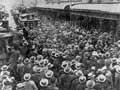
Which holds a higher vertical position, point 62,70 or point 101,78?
point 101,78

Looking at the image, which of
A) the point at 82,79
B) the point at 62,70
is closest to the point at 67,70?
the point at 62,70

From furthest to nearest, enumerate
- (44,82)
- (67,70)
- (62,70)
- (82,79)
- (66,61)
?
(66,61)
(62,70)
(67,70)
(82,79)
(44,82)

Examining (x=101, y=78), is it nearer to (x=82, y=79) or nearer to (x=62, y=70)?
(x=82, y=79)

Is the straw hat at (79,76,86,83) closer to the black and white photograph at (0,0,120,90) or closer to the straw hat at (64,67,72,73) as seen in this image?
the black and white photograph at (0,0,120,90)

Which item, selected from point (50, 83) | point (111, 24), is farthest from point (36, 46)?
point (50, 83)

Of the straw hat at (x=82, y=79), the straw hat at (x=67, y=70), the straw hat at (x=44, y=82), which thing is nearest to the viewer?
the straw hat at (x=44, y=82)

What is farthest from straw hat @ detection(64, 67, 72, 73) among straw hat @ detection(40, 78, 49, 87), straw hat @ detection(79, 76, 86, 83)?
straw hat @ detection(40, 78, 49, 87)

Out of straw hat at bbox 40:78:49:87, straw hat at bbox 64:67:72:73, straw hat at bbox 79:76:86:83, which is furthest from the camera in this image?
straw hat at bbox 64:67:72:73

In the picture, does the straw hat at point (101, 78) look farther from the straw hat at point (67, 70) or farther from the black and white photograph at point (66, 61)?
the straw hat at point (67, 70)

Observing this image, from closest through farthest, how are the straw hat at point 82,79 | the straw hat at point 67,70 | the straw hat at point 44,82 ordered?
1. the straw hat at point 44,82
2. the straw hat at point 82,79
3. the straw hat at point 67,70

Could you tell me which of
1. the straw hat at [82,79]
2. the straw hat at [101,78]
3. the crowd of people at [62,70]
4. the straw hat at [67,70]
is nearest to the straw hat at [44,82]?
the crowd of people at [62,70]

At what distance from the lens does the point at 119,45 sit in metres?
11.2

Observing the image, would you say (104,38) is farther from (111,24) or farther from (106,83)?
(106,83)

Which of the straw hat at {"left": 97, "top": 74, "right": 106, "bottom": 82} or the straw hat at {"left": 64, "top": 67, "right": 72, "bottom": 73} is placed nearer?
the straw hat at {"left": 97, "top": 74, "right": 106, "bottom": 82}
